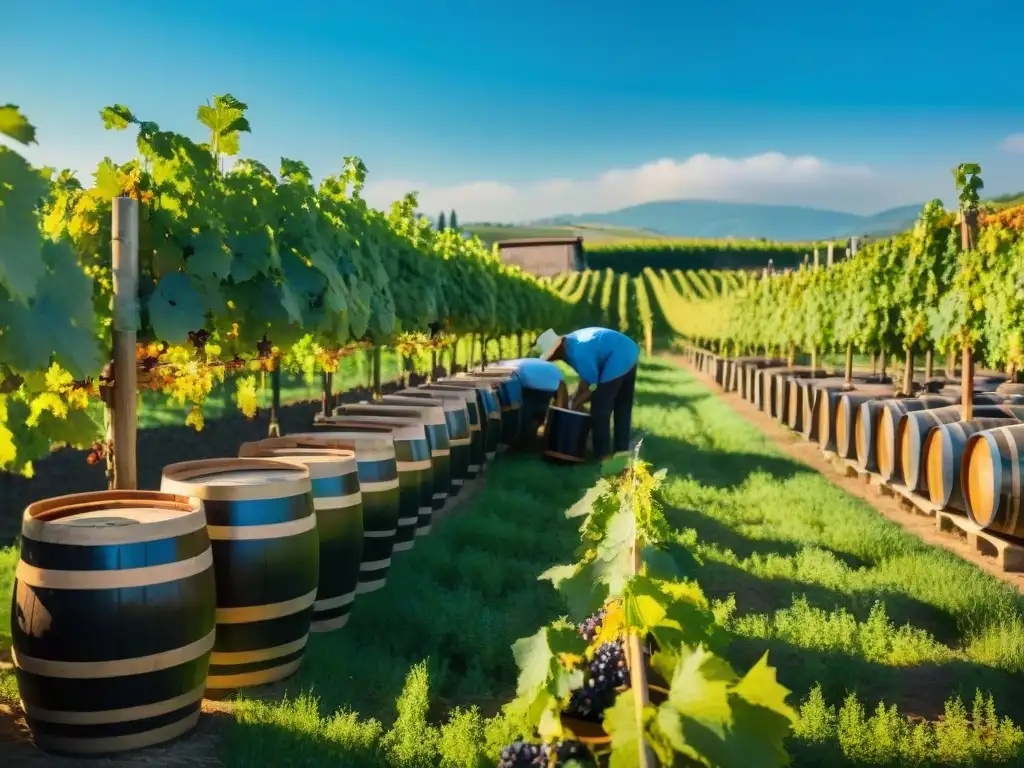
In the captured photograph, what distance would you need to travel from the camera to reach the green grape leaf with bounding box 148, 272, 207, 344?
3779 mm

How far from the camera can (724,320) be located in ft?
98.6

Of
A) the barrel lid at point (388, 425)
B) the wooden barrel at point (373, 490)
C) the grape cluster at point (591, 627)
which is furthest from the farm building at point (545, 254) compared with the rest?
the grape cluster at point (591, 627)

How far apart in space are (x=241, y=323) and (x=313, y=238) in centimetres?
77

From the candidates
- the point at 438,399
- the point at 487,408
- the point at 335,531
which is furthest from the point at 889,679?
the point at 487,408

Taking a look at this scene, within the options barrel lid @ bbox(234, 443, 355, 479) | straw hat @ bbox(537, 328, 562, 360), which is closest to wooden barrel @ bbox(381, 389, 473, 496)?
barrel lid @ bbox(234, 443, 355, 479)

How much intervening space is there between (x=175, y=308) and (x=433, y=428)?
262cm

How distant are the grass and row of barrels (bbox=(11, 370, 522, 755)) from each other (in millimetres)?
224

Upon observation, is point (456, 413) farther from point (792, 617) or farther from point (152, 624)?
point (152, 624)

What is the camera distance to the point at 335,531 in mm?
4062

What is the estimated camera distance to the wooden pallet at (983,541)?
618 cm

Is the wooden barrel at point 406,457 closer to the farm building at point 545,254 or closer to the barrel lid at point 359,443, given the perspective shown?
the barrel lid at point 359,443

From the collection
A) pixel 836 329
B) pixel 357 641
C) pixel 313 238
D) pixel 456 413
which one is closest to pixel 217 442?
pixel 456 413

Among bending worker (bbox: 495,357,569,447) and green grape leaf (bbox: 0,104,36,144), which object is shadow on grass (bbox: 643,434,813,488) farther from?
green grape leaf (bbox: 0,104,36,144)

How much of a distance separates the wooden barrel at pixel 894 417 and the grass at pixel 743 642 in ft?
2.16
